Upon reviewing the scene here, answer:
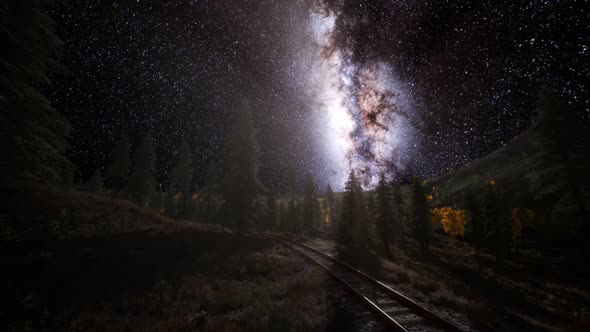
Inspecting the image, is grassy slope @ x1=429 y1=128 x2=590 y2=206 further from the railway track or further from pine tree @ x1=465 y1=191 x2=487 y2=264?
the railway track

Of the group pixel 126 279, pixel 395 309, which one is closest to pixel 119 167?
pixel 126 279

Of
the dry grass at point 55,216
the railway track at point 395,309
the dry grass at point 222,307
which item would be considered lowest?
the dry grass at point 222,307

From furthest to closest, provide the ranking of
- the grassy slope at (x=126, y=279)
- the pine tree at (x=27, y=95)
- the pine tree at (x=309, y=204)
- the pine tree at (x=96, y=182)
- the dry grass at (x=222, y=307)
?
the pine tree at (x=96, y=182) → the pine tree at (x=309, y=204) → the pine tree at (x=27, y=95) → the grassy slope at (x=126, y=279) → the dry grass at (x=222, y=307)

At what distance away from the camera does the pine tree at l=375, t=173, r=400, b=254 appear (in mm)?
35312

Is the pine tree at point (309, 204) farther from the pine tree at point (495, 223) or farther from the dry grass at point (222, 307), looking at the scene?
the dry grass at point (222, 307)

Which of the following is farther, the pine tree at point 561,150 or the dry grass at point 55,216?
the pine tree at point 561,150

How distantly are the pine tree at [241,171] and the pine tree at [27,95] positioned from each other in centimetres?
1492

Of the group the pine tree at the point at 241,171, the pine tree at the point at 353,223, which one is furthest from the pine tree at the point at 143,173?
the pine tree at the point at 353,223

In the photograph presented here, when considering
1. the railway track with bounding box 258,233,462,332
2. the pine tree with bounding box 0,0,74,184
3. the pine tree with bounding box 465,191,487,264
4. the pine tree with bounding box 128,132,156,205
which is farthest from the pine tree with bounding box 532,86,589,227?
the pine tree with bounding box 128,132,156,205

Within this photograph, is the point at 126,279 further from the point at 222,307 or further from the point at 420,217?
the point at 420,217

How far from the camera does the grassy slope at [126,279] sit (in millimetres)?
7172

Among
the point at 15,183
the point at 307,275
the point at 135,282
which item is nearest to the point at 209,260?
the point at 135,282

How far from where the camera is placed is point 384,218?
37.0 metres

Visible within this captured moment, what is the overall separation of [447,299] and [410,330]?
158 inches
